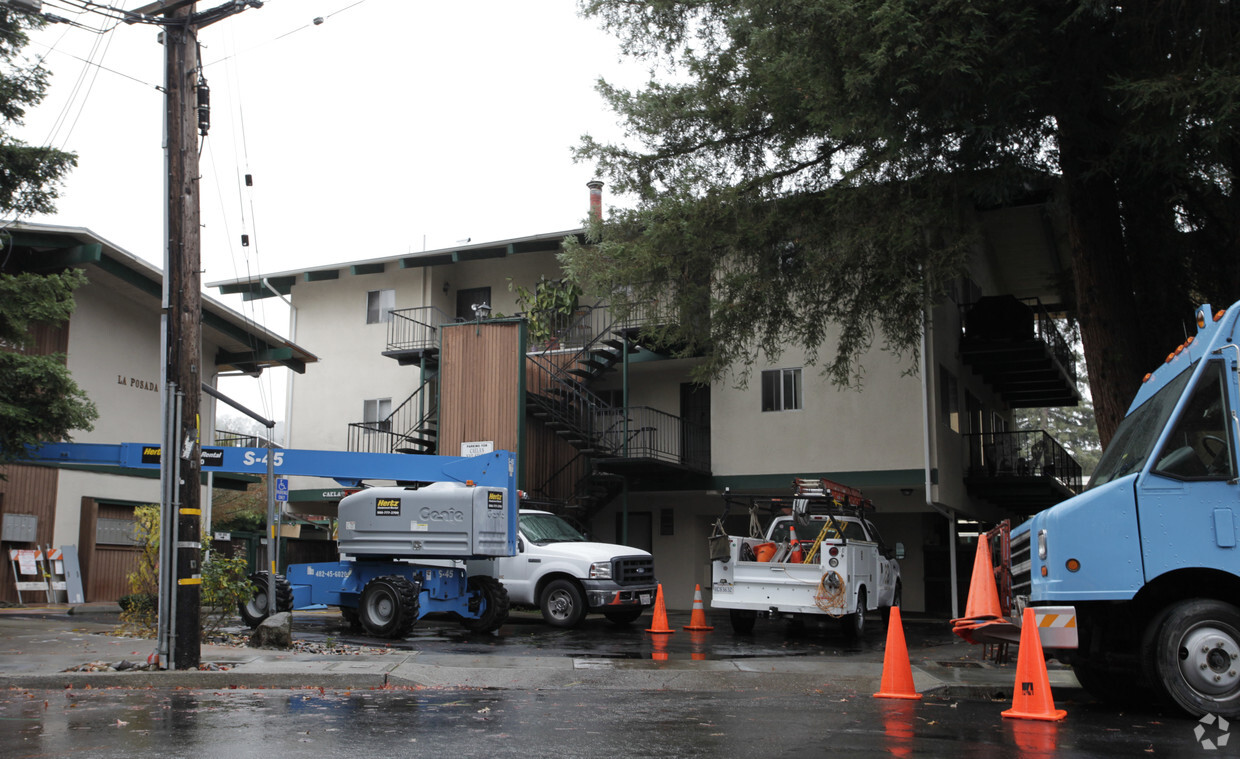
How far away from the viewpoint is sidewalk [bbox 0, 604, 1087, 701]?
10227 millimetres

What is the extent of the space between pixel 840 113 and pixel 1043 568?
724 cm

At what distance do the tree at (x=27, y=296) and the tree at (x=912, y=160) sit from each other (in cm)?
836

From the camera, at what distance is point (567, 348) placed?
2717cm

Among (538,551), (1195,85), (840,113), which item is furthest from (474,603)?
(1195,85)

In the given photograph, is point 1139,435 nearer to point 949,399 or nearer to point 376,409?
point 949,399

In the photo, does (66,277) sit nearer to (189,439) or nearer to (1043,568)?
(189,439)

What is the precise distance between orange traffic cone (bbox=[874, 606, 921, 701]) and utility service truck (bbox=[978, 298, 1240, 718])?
1.29 meters

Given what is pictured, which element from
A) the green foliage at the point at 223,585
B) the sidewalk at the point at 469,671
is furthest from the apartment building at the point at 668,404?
the sidewalk at the point at 469,671

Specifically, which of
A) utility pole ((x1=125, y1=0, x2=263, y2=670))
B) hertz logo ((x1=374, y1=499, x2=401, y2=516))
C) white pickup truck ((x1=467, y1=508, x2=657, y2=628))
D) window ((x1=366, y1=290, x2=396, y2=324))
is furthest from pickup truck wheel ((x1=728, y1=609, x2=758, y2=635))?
window ((x1=366, y1=290, x2=396, y2=324))

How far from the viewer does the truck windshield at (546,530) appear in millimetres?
18484

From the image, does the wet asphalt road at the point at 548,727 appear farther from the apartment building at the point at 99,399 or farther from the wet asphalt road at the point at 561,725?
the apartment building at the point at 99,399

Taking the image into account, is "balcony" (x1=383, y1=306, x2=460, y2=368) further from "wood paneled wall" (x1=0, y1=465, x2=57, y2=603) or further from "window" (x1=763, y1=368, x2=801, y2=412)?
"wood paneled wall" (x1=0, y1=465, x2=57, y2=603)

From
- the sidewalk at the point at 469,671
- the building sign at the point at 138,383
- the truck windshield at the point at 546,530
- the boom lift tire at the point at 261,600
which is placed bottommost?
the sidewalk at the point at 469,671

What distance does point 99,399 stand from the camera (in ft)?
74.6
